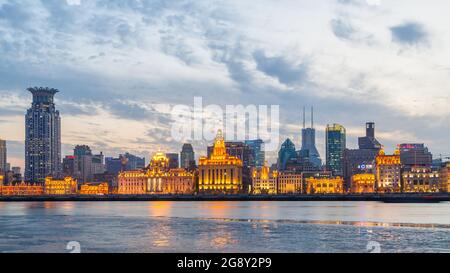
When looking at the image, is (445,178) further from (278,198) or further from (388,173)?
(278,198)

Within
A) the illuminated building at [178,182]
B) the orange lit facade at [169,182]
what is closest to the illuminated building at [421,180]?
the orange lit facade at [169,182]

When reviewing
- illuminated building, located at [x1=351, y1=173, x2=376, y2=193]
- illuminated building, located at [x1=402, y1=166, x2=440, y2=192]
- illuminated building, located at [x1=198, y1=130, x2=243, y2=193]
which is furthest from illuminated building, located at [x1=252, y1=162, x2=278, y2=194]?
illuminated building, located at [x1=402, y1=166, x2=440, y2=192]

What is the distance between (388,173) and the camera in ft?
611

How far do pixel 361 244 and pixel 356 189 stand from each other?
169 metres

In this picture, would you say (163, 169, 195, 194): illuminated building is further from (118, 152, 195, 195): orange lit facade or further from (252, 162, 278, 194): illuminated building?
(252, 162, 278, 194): illuminated building

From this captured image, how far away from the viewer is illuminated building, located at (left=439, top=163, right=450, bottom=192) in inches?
6698

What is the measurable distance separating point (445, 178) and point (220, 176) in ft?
→ 206

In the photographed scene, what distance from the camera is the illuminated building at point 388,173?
604 ft
